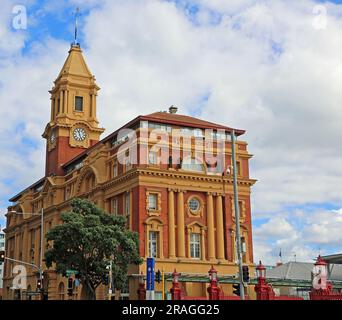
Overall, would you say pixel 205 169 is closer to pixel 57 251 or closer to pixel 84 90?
pixel 57 251

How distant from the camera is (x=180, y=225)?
5762cm

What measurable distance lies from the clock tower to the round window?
87.1 feet

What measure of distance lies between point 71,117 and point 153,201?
30.2 metres

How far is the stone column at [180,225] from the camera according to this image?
56.8 metres

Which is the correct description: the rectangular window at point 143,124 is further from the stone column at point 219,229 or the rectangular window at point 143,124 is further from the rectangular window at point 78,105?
the rectangular window at point 78,105

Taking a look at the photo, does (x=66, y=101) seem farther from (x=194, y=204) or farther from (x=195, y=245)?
(x=195, y=245)

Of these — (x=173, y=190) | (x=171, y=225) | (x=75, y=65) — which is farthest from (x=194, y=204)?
(x=75, y=65)

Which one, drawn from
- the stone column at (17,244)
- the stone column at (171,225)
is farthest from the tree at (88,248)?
the stone column at (17,244)

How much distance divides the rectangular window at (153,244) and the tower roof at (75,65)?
121 ft

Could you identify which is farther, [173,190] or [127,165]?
[127,165]

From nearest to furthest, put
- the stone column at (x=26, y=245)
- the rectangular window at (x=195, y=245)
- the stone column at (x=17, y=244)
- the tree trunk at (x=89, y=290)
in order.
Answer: the tree trunk at (x=89, y=290), the rectangular window at (x=195, y=245), the stone column at (x=26, y=245), the stone column at (x=17, y=244)

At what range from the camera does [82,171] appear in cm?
6744
